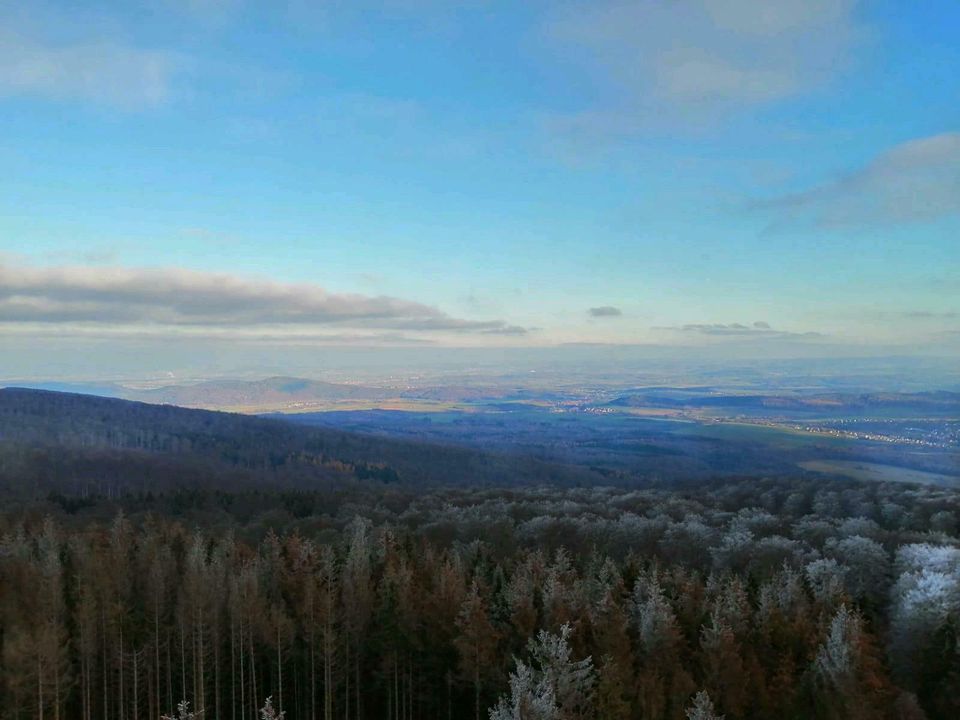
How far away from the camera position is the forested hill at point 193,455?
342ft

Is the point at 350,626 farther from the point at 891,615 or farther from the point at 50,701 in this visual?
the point at 891,615

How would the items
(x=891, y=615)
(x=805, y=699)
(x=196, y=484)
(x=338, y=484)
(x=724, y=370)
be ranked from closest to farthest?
(x=805, y=699), (x=891, y=615), (x=196, y=484), (x=338, y=484), (x=724, y=370)

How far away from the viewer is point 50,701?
88.1 ft

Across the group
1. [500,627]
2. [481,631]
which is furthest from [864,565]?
[481,631]

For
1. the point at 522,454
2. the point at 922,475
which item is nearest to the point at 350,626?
the point at 922,475

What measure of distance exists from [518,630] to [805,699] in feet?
29.8

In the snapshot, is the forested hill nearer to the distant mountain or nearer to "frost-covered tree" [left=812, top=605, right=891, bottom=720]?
the distant mountain

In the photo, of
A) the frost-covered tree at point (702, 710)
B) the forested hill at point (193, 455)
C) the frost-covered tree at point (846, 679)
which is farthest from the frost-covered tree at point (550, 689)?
the forested hill at point (193, 455)

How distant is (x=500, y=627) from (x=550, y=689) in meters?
11.1

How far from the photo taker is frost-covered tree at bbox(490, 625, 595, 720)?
50.9ft

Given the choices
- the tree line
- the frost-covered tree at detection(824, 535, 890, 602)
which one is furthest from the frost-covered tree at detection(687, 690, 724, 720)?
the frost-covered tree at detection(824, 535, 890, 602)

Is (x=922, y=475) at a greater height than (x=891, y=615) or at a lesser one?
greater

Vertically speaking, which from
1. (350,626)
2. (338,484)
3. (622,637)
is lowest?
(338,484)

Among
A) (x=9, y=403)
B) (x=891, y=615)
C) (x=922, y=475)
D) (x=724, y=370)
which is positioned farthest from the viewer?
(x=724, y=370)
